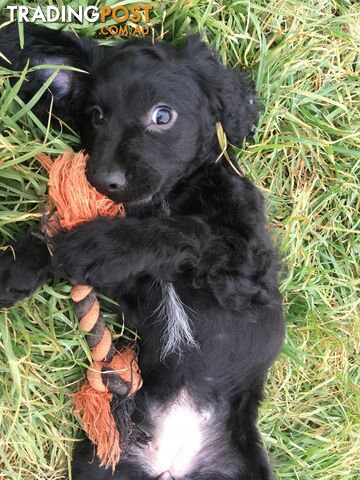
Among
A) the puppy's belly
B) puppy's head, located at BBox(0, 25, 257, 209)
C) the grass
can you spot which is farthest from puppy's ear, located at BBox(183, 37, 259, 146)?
the puppy's belly

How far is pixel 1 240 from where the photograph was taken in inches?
72.9

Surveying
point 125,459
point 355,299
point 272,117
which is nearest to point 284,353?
point 355,299

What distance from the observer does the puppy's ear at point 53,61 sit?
1.83 meters

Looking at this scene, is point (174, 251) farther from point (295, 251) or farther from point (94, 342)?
point (295, 251)

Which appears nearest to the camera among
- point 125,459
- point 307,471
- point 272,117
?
point 125,459

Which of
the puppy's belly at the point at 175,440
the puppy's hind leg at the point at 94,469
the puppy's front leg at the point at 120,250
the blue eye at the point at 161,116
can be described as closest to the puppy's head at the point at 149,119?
the blue eye at the point at 161,116

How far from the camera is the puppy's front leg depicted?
1680 mm

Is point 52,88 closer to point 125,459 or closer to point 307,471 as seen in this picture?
point 125,459

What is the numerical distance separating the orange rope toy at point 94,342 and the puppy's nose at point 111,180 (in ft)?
0.16

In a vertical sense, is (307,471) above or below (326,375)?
below

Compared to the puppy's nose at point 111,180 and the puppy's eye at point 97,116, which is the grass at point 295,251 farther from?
the puppy's nose at point 111,180

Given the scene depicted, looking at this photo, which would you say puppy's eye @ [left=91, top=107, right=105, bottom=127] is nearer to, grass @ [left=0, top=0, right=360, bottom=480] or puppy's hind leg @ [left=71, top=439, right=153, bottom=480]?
grass @ [left=0, top=0, right=360, bottom=480]

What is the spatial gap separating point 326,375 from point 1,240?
1.61m

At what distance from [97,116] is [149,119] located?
0.20 metres
